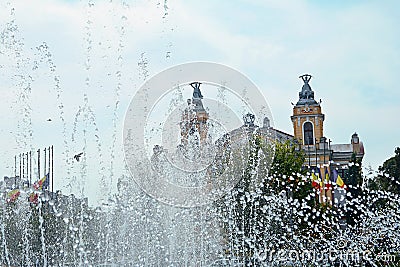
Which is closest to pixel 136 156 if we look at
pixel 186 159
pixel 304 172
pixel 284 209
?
pixel 186 159

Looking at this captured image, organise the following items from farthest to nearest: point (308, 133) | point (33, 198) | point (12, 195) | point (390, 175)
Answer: point (308, 133) → point (390, 175) → point (12, 195) → point (33, 198)

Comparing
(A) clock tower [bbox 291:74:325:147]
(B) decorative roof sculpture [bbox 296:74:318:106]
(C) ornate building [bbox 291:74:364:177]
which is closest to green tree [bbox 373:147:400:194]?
(C) ornate building [bbox 291:74:364:177]

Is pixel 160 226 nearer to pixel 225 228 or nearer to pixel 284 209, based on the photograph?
pixel 225 228

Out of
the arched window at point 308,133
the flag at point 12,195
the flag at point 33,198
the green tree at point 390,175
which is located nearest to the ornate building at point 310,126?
the arched window at point 308,133

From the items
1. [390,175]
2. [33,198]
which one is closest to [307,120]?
[390,175]

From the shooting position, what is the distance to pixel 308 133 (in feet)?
122

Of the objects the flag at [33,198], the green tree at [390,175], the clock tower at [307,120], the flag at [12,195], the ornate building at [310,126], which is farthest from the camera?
the clock tower at [307,120]

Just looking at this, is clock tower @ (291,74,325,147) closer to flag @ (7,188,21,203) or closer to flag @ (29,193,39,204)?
flag @ (7,188,21,203)

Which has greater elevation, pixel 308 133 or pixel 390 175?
pixel 308 133

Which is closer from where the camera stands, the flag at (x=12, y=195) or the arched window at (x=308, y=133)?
the flag at (x=12, y=195)

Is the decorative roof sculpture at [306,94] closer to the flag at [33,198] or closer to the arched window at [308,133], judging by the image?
the arched window at [308,133]

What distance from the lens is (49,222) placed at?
48.0 ft

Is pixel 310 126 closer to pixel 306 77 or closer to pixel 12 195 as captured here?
pixel 306 77

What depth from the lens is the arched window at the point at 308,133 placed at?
3694cm
